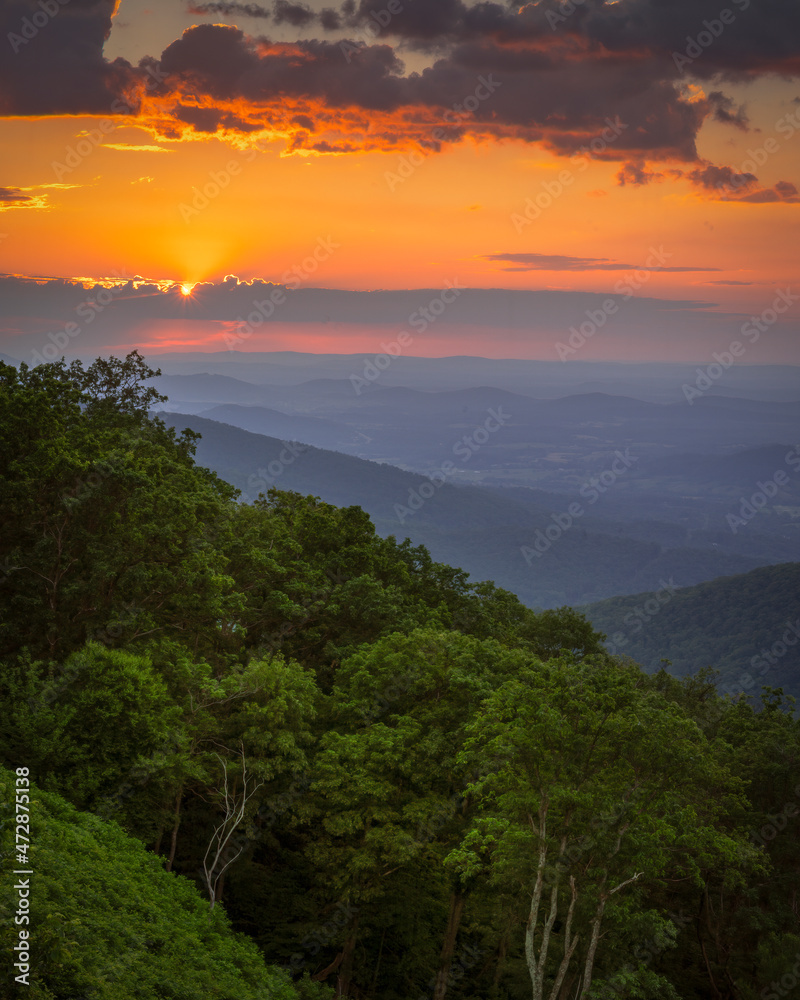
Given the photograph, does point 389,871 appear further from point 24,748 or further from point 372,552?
point 372,552

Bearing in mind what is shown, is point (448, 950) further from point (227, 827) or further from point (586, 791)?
point (586, 791)

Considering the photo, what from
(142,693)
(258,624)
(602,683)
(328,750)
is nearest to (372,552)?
(258,624)

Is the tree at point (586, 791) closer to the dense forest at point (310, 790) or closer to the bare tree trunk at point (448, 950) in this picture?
the dense forest at point (310, 790)

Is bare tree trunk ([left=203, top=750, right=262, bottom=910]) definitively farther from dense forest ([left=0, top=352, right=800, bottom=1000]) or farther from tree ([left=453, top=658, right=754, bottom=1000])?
tree ([left=453, top=658, right=754, bottom=1000])

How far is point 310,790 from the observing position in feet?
70.1

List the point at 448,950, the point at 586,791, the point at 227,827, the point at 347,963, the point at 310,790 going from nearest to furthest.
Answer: the point at 586,791 → the point at 448,950 → the point at 310,790 → the point at 227,827 → the point at 347,963

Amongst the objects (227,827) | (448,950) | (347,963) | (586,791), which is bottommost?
(347,963)

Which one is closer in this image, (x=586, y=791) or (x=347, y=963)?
(x=586, y=791)

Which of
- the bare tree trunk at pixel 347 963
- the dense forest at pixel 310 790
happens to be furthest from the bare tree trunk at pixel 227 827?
the bare tree trunk at pixel 347 963

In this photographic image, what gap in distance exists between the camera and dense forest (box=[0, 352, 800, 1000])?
51.1ft

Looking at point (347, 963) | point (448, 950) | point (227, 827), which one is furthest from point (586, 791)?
point (227, 827)

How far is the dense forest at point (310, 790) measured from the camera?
614 inches

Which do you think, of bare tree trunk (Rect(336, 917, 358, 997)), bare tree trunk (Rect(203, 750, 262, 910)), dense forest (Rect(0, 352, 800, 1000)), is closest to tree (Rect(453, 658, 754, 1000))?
dense forest (Rect(0, 352, 800, 1000))

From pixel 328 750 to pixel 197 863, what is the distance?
6.78 m
